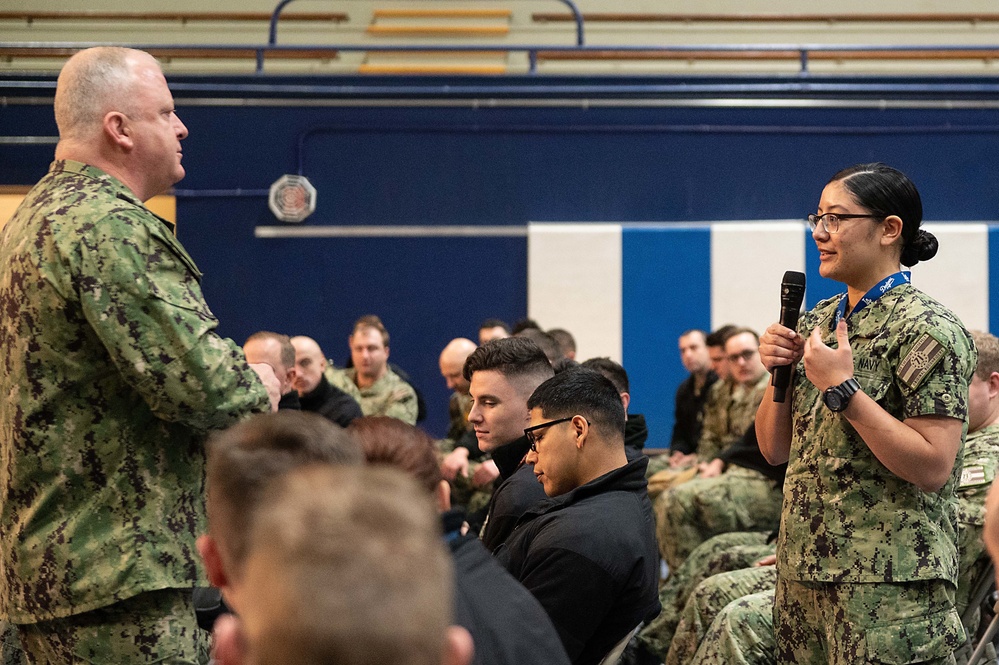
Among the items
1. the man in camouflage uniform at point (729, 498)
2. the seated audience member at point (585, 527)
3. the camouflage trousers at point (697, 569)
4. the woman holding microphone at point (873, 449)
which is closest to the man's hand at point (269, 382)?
the seated audience member at point (585, 527)

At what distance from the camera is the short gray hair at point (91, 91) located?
1.99 m

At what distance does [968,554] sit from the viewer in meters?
2.92

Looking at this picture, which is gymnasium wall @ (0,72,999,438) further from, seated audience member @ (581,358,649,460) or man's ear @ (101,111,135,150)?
man's ear @ (101,111,135,150)

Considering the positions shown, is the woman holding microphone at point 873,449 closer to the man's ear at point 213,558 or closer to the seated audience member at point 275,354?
the man's ear at point 213,558

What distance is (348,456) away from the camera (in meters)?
1.47

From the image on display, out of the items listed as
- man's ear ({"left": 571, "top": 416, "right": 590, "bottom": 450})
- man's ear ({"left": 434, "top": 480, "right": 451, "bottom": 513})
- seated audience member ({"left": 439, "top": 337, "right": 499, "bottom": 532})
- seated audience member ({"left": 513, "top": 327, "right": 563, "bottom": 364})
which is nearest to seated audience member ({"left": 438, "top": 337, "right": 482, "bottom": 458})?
seated audience member ({"left": 439, "top": 337, "right": 499, "bottom": 532})

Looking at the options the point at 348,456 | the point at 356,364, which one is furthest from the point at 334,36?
the point at 348,456

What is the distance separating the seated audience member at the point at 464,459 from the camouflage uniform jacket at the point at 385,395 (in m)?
0.26

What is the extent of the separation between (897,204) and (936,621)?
0.84 m

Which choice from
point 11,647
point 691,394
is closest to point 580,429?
point 11,647

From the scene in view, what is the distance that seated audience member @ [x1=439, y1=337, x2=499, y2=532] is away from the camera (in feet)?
15.1

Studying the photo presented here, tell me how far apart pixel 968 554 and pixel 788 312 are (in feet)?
3.60

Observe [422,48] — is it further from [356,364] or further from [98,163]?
[98,163]

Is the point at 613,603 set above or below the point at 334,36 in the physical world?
below
